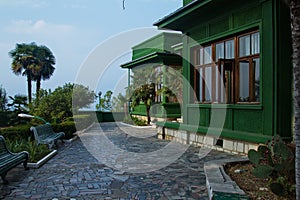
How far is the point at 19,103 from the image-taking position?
63.8 ft

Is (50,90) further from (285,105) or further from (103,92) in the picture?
(285,105)

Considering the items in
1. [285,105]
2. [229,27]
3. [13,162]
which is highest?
[229,27]

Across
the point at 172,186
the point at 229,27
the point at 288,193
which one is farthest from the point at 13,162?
the point at 229,27

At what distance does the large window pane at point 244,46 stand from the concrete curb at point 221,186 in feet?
13.4

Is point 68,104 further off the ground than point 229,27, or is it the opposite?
point 229,27

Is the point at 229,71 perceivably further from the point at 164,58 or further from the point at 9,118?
the point at 9,118

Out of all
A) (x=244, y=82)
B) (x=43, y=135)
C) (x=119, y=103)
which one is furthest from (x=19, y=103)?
(x=244, y=82)

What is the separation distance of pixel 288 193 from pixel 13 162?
5175mm

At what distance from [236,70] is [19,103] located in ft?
51.7

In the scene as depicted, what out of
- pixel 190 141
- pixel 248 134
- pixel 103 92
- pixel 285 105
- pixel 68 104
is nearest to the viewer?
pixel 285 105

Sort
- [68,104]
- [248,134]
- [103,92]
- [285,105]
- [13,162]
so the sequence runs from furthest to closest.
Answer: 1. [103,92]
2. [68,104]
3. [248,134]
4. [285,105]
5. [13,162]

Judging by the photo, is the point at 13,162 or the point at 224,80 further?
the point at 224,80

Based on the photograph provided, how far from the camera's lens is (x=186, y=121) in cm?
1132

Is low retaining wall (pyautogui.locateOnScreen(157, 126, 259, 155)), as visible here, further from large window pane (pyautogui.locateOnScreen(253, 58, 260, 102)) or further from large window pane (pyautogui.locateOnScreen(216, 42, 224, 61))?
large window pane (pyautogui.locateOnScreen(216, 42, 224, 61))
